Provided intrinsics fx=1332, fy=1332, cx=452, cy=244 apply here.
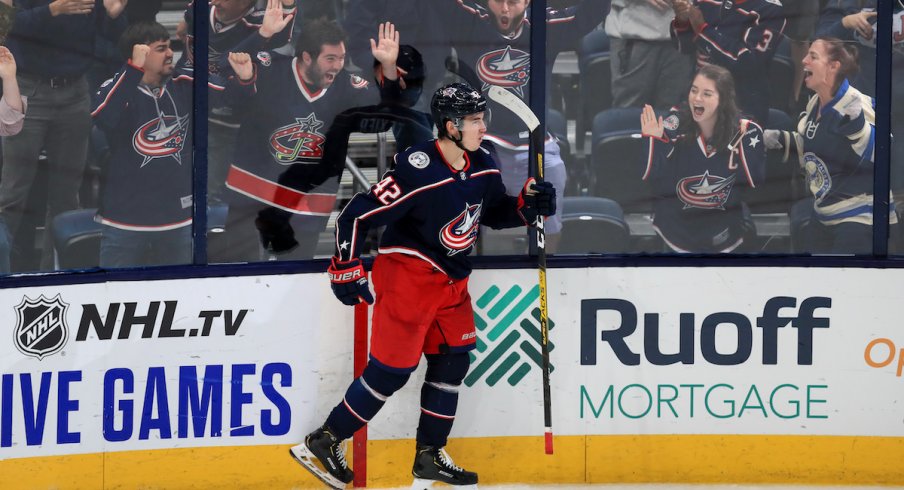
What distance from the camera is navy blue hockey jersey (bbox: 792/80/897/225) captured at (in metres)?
4.93

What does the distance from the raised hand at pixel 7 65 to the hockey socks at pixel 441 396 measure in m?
1.72

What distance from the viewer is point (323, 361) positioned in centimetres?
478

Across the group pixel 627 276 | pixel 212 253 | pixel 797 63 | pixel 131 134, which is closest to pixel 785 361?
pixel 627 276

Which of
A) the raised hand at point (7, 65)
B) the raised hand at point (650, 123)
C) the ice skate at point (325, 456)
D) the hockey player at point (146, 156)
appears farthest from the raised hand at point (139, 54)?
the raised hand at point (650, 123)

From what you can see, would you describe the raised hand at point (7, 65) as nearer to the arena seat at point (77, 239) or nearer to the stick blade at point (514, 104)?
the arena seat at point (77, 239)

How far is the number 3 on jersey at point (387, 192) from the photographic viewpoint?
4.47 m

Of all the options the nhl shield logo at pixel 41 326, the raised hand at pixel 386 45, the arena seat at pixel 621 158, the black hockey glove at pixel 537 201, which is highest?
the raised hand at pixel 386 45

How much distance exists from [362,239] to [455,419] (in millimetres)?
824

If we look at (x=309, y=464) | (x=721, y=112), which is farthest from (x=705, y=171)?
(x=309, y=464)

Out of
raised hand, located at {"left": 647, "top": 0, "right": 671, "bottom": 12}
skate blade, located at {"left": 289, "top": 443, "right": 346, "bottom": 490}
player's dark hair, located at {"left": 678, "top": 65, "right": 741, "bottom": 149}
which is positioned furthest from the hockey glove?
raised hand, located at {"left": 647, "top": 0, "right": 671, "bottom": 12}

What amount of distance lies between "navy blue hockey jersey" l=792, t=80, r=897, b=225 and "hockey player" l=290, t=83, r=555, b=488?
1065 mm

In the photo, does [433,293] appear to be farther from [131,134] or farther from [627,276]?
[131,134]

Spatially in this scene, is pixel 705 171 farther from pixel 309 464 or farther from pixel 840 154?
pixel 309 464

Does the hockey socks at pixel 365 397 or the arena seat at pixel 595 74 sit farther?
the arena seat at pixel 595 74
